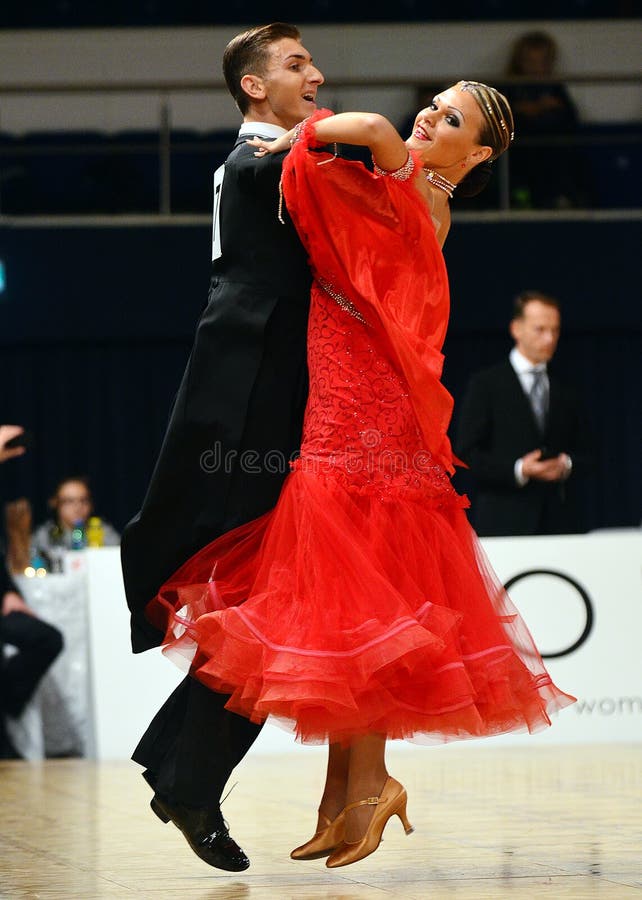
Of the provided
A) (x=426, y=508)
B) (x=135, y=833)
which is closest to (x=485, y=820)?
(x=135, y=833)

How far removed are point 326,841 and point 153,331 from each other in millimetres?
6005

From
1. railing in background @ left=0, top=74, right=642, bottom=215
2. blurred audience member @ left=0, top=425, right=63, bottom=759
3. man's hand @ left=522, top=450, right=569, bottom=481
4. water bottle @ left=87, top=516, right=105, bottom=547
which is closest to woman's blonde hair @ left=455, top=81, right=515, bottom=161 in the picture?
man's hand @ left=522, top=450, right=569, bottom=481

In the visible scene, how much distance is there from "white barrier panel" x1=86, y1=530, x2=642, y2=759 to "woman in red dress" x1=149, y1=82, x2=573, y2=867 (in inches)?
99.9

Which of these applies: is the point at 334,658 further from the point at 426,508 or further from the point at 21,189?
the point at 21,189

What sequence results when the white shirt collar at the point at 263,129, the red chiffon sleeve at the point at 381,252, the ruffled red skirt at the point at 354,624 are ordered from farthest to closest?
the white shirt collar at the point at 263,129 < the red chiffon sleeve at the point at 381,252 < the ruffled red skirt at the point at 354,624

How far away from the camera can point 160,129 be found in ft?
28.3

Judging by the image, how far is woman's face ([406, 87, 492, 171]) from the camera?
2580 mm

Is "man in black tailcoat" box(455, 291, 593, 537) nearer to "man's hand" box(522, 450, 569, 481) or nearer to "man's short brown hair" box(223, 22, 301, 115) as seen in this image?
"man's hand" box(522, 450, 569, 481)

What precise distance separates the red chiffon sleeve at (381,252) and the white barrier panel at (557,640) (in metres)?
2.67

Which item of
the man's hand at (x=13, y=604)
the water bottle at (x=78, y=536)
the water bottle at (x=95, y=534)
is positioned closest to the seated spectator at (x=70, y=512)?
the water bottle at (x=78, y=536)

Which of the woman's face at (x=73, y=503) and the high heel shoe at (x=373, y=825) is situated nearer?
the high heel shoe at (x=373, y=825)

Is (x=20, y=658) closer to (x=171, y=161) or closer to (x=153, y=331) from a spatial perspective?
(x=153, y=331)

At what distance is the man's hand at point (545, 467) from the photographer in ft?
18.1

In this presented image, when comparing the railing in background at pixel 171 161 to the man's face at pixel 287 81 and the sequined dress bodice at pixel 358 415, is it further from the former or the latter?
the sequined dress bodice at pixel 358 415
